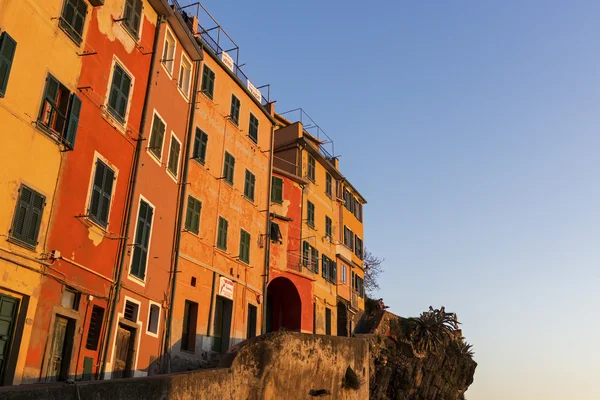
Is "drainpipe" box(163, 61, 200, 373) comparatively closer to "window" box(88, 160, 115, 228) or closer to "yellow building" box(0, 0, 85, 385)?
"window" box(88, 160, 115, 228)

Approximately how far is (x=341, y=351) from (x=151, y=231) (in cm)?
996

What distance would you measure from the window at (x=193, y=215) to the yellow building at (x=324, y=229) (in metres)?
11.3

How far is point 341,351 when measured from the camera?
24.0 m

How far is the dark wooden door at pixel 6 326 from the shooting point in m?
12.1

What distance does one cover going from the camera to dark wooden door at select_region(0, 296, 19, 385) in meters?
12.1

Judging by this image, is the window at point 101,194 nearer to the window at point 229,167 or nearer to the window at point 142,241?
the window at point 142,241

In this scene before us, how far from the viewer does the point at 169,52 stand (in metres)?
20.8

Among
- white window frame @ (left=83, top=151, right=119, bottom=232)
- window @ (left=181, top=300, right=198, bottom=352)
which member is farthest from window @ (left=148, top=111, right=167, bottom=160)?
window @ (left=181, top=300, right=198, bottom=352)

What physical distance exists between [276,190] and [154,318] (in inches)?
525

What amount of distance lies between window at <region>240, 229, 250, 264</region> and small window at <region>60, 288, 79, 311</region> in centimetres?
1094

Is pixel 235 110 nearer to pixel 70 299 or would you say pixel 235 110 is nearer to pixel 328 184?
pixel 328 184

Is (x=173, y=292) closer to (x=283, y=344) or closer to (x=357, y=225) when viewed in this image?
(x=283, y=344)

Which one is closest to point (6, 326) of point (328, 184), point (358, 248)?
point (328, 184)

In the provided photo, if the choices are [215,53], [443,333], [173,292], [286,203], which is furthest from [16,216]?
[443,333]
